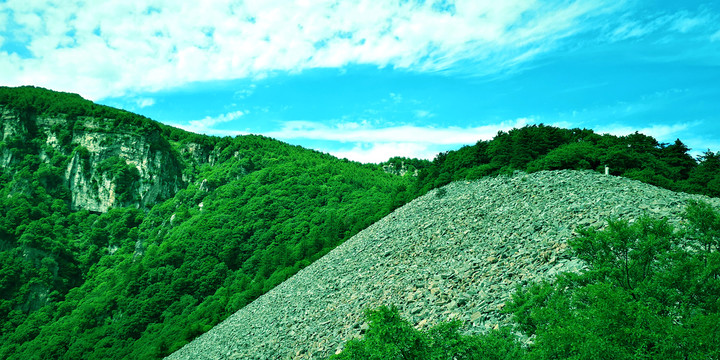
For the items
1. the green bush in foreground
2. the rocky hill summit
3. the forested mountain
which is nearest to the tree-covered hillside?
the forested mountain

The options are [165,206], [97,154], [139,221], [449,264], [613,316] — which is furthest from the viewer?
[97,154]

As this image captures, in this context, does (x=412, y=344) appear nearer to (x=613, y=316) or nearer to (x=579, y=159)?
(x=613, y=316)

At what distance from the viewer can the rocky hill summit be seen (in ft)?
66.2

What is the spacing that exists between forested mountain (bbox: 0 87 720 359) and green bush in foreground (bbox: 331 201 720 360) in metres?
25.4

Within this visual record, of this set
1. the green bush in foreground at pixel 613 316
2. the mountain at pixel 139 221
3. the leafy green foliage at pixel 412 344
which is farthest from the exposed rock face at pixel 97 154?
the green bush in foreground at pixel 613 316

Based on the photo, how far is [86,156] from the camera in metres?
122

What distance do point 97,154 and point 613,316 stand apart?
141 m

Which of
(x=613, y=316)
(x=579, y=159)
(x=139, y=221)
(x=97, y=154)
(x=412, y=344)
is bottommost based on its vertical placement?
(x=412, y=344)

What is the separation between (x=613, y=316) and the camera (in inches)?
363

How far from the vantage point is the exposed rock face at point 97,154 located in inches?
4744

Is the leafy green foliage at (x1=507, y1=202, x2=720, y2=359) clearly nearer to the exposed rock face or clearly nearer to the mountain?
the mountain

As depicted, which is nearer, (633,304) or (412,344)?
(633,304)

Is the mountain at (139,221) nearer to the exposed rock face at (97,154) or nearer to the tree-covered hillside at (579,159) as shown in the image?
the exposed rock face at (97,154)

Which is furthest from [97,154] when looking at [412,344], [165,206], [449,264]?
[412,344]
